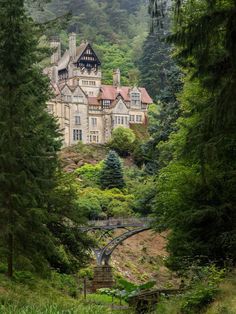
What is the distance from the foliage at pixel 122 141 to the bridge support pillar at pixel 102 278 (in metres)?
36.4

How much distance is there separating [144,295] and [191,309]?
2.61 meters

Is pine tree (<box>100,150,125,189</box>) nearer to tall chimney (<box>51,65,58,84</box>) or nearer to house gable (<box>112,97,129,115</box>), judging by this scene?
house gable (<box>112,97,129,115</box>)

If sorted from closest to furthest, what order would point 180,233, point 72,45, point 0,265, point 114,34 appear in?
point 0,265
point 180,233
point 72,45
point 114,34

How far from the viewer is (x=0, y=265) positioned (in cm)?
1573

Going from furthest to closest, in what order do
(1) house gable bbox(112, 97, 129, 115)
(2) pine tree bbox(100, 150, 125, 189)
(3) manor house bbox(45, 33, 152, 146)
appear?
(1) house gable bbox(112, 97, 129, 115), (3) manor house bbox(45, 33, 152, 146), (2) pine tree bbox(100, 150, 125, 189)

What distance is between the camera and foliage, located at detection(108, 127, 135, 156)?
64.6m

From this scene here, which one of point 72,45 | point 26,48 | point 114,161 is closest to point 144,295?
point 26,48

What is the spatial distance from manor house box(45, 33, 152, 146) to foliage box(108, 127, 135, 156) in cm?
535

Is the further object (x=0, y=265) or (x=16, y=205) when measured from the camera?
(x=0, y=265)

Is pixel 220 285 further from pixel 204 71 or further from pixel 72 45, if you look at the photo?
pixel 72 45

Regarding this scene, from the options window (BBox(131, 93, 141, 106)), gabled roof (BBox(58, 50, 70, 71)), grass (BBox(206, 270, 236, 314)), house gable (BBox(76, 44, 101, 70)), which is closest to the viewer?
grass (BBox(206, 270, 236, 314))

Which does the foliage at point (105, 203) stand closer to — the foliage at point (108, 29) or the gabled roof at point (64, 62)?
the gabled roof at point (64, 62)

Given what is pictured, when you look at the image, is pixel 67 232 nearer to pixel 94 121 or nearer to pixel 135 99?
pixel 94 121

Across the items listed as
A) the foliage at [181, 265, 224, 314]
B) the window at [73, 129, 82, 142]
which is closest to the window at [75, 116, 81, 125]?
the window at [73, 129, 82, 142]
